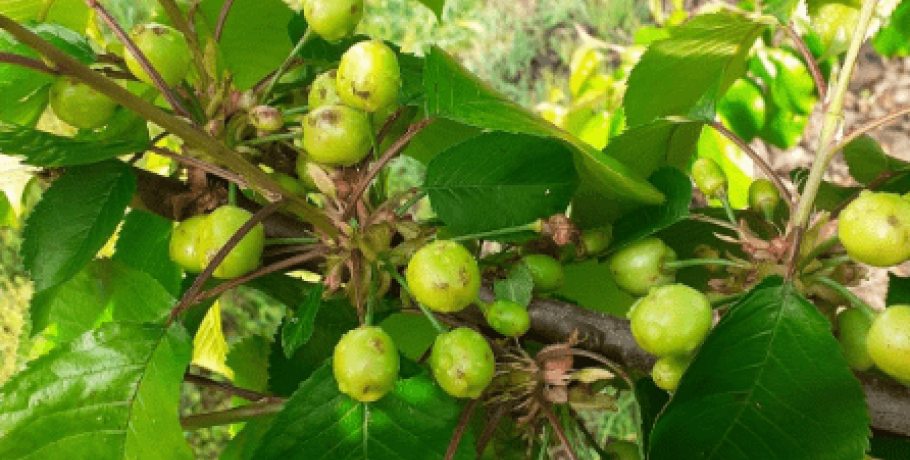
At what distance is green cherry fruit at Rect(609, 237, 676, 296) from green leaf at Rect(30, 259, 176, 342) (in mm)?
399

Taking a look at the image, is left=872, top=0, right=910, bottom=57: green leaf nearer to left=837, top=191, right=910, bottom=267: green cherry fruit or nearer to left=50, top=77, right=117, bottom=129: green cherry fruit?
left=837, top=191, right=910, bottom=267: green cherry fruit

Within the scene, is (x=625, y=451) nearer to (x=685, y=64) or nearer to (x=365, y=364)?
(x=365, y=364)

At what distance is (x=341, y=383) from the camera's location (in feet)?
1.91

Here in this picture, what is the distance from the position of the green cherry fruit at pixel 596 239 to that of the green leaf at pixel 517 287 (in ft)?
0.21

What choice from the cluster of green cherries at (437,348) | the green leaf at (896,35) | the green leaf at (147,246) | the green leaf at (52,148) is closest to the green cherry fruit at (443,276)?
the cluster of green cherries at (437,348)

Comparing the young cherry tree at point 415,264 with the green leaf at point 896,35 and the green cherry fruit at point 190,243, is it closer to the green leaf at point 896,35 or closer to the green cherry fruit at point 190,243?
the green cherry fruit at point 190,243

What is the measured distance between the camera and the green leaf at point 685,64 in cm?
84

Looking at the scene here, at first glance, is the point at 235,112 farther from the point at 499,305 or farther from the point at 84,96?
the point at 499,305

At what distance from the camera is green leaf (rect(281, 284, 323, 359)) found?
2.03ft

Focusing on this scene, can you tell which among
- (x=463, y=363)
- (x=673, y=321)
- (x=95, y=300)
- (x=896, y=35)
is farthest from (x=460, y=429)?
(x=896, y=35)

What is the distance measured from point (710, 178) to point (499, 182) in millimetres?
180

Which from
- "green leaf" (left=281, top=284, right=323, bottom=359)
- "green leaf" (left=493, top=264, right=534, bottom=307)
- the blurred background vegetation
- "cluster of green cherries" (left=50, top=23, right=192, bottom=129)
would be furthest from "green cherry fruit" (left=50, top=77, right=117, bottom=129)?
the blurred background vegetation

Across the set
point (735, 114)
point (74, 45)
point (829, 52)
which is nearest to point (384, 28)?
point (735, 114)

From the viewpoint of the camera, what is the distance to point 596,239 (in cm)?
72
